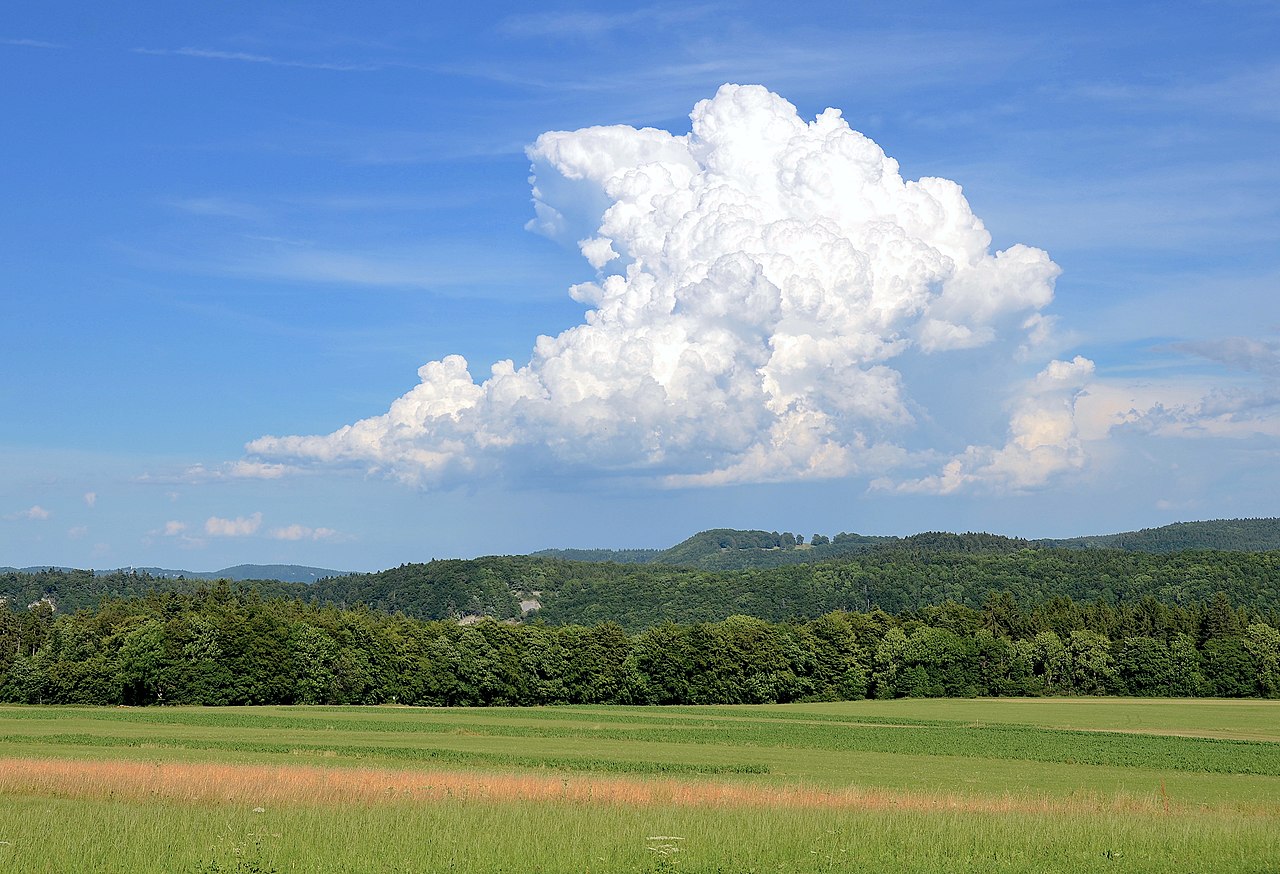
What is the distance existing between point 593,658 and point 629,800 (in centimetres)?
9008

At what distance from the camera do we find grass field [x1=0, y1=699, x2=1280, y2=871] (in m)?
22.4

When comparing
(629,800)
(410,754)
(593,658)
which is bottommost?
(410,754)

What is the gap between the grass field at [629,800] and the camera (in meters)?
22.4

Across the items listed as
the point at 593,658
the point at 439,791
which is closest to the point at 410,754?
the point at 439,791

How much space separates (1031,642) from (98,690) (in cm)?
10112

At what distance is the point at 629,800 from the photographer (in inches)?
1288

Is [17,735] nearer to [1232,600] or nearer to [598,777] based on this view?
[598,777]

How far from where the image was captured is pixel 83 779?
3456cm

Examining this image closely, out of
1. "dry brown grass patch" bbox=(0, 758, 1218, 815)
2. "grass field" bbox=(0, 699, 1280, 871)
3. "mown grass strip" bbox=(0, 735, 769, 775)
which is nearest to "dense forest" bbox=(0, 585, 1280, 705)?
"grass field" bbox=(0, 699, 1280, 871)

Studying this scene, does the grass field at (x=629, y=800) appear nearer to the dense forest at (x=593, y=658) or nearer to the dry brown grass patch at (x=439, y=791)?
the dry brown grass patch at (x=439, y=791)

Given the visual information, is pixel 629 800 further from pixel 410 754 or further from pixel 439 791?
pixel 410 754

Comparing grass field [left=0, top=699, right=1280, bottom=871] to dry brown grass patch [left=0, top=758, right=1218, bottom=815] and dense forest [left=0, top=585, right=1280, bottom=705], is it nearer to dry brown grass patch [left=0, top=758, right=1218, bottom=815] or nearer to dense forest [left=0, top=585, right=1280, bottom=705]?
dry brown grass patch [left=0, top=758, right=1218, bottom=815]

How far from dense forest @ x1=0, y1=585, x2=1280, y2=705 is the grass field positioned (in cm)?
3565

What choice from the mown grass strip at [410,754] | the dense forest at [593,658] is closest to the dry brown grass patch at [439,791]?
the mown grass strip at [410,754]
